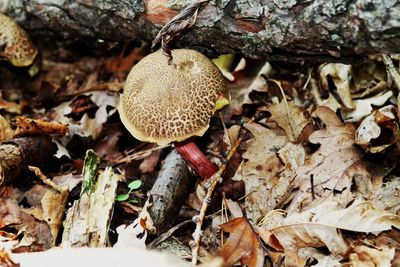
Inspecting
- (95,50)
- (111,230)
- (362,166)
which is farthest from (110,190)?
A: (95,50)

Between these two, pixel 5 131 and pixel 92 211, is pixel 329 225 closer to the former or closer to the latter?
pixel 92 211

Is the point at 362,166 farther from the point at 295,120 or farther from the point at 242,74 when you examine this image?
the point at 242,74

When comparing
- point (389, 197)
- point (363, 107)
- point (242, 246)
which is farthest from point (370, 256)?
point (363, 107)

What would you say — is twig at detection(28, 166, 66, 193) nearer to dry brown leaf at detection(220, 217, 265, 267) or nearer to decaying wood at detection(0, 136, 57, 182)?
decaying wood at detection(0, 136, 57, 182)

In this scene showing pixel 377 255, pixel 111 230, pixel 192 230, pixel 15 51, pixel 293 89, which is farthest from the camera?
pixel 15 51

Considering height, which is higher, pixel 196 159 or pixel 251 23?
pixel 251 23

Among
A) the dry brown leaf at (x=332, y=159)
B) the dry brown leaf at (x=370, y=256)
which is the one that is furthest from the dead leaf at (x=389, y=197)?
the dry brown leaf at (x=370, y=256)
